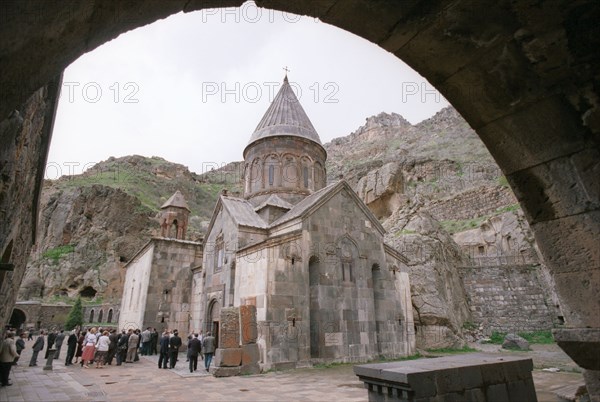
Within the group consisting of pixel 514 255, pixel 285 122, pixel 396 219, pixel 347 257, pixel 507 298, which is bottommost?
pixel 507 298

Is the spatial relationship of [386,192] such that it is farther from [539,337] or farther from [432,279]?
[539,337]

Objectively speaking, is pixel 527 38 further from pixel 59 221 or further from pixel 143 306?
pixel 59 221

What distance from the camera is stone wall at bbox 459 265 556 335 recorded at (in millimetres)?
15273

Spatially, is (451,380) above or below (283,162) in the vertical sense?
below

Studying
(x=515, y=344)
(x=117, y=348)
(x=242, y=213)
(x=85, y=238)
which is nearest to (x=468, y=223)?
(x=515, y=344)

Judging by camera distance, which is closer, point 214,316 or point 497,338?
point 214,316

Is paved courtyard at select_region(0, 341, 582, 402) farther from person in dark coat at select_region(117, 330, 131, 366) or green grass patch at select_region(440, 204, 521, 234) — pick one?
green grass patch at select_region(440, 204, 521, 234)

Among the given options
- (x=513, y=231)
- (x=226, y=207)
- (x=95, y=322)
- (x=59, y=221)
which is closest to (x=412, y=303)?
(x=226, y=207)

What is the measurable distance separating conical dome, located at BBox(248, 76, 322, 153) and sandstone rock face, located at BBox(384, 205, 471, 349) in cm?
619

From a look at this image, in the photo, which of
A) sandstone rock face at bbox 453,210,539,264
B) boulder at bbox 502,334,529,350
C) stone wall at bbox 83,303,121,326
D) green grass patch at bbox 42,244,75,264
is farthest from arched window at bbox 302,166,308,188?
green grass patch at bbox 42,244,75,264

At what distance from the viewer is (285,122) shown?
1675 centimetres

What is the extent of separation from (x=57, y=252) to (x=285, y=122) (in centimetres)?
3002

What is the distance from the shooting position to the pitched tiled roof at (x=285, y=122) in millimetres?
16297

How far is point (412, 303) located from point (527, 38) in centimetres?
1352
